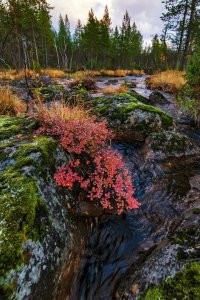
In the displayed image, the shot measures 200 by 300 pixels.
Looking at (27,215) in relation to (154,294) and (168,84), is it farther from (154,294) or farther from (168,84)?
(168,84)

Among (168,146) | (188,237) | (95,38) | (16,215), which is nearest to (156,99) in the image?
(168,146)

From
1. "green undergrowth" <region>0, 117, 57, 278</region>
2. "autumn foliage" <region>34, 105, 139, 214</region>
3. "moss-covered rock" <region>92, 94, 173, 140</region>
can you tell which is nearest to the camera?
"green undergrowth" <region>0, 117, 57, 278</region>

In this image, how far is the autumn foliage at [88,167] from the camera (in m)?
3.99

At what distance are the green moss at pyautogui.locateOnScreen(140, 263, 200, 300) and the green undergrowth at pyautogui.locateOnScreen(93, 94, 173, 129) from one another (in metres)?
4.74

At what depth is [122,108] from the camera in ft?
23.6

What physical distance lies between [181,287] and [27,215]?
187 centimetres

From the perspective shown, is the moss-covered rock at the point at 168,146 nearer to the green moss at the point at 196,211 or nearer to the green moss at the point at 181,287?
the green moss at the point at 196,211

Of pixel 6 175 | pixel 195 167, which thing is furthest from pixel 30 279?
pixel 195 167

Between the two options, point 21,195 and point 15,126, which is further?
point 15,126

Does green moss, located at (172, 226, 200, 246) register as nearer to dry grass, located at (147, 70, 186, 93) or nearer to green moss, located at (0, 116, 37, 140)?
green moss, located at (0, 116, 37, 140)

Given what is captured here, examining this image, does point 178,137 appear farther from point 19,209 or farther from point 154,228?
point 19,209

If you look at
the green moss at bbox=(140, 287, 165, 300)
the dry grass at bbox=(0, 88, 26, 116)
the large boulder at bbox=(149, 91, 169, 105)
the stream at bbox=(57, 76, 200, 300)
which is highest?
the dry grass at bbox=(0, 88, 26, 116)

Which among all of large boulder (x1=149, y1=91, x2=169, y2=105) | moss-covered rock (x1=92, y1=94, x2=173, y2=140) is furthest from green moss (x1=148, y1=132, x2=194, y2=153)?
large boulder (x1=149, y1=91, x2=169, y2=105)

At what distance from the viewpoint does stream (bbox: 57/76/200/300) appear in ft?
10.8
